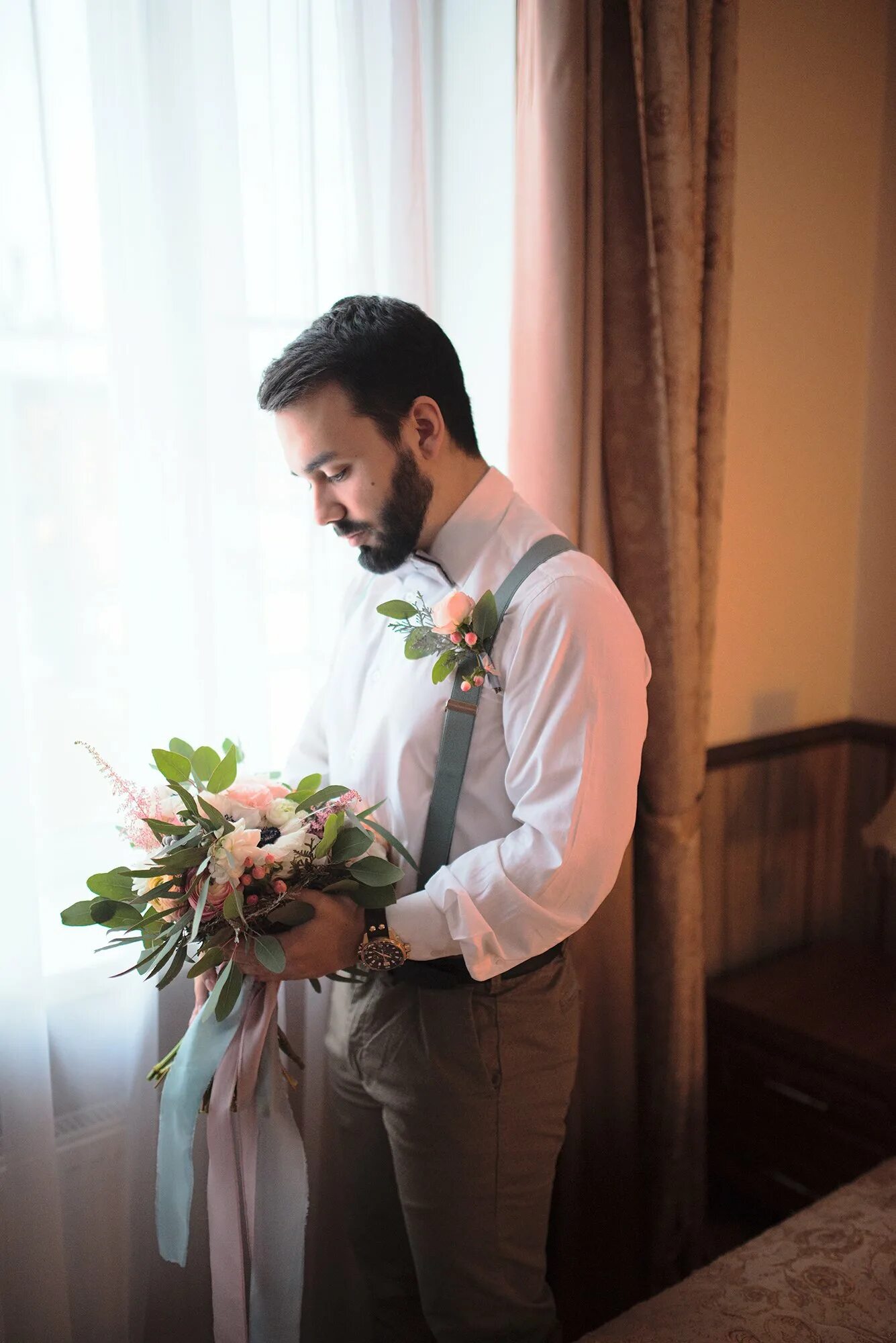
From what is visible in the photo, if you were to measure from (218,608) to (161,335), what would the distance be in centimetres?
45

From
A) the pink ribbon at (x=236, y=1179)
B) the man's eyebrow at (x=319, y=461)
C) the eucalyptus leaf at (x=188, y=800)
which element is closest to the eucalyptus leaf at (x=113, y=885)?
the eucalyptus leaf at (x=188, y=800)

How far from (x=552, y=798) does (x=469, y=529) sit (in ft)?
1.46

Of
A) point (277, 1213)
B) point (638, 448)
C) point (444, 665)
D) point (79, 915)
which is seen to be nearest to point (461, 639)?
point (444, 665)

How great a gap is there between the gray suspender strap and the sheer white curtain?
Result: 48cm

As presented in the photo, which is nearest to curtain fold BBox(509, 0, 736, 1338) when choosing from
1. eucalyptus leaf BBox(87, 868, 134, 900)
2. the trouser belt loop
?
the trouser belt loop

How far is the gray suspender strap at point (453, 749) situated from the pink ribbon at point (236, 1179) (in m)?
0.30

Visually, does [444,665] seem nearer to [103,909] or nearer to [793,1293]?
[103,909]

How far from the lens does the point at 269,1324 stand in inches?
55.7

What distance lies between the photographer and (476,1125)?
1459mm

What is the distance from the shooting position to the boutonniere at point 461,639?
1.38 meters

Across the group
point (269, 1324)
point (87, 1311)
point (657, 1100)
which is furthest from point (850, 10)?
point (87, 1311)

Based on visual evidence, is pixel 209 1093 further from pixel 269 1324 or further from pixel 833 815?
pixel 833 815

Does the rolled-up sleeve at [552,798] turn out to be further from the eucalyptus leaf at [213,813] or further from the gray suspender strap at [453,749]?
the eucalyptus leaf at [213,813]

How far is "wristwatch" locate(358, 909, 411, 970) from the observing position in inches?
52.8
